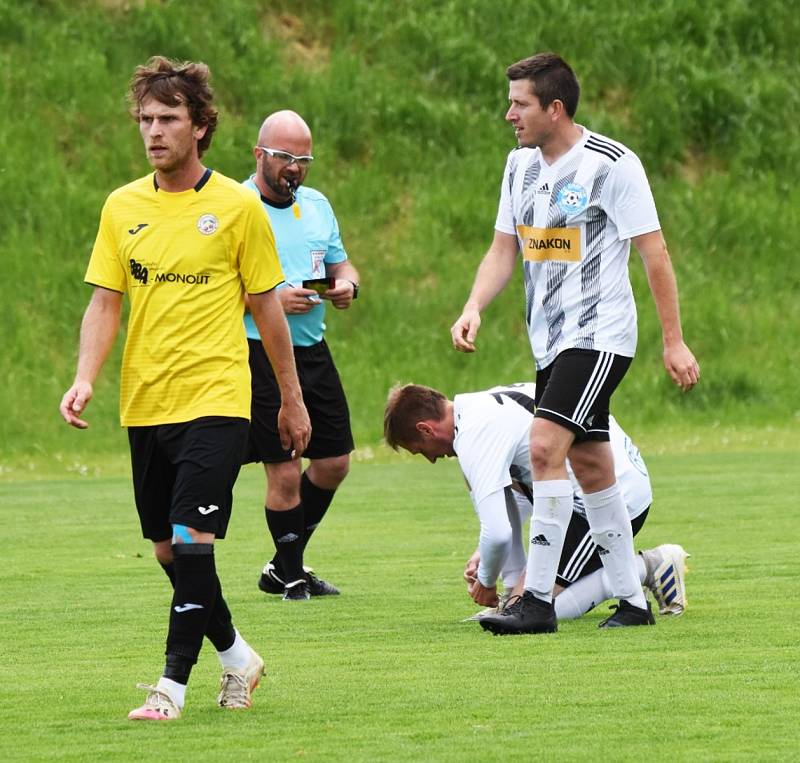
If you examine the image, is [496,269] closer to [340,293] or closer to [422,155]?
[340,293]

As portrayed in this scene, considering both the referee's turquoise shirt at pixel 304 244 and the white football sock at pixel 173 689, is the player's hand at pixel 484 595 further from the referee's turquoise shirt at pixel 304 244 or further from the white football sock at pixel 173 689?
the white football sock at pixel 173 689

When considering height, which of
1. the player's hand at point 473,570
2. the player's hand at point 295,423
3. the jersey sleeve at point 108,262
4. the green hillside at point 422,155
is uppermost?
the jersey sleeve at point 108,262

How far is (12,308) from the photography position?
21.0 metres

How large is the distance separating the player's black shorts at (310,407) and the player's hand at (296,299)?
0.23 m

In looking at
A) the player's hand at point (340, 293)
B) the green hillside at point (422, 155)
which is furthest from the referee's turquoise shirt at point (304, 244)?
the green hillside at point (422, 155)

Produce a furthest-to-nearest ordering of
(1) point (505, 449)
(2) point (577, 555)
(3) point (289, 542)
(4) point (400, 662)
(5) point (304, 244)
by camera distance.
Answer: (5) point (304, 244) < (3) point (289, 542) < (2) point (577, 555) < (1) point (505, 449) < (4) point (400, 662)

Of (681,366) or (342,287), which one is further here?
(342,287)

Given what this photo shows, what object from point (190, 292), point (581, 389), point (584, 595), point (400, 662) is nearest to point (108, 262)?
point (190, 292)

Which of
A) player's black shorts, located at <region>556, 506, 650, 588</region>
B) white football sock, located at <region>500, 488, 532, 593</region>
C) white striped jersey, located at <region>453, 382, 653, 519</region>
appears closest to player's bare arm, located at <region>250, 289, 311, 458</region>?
white striped jersey, located at <region>453, 382, 653, 519</region>

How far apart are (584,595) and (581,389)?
41.6 inches

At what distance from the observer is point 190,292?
5445 mm

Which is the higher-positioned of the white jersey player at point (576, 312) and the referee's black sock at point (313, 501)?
the white jersey player at point (576, 312)

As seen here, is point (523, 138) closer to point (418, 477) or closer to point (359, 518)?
point (359, 518)

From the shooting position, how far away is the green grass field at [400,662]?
4.82 m
